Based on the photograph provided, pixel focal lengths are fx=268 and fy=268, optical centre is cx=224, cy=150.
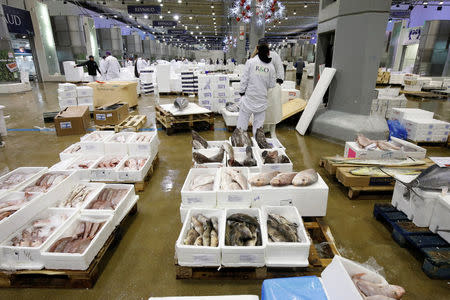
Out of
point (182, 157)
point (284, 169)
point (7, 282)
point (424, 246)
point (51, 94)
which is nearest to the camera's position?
point (7, 282)

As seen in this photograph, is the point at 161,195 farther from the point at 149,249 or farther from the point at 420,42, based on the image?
the point at 420,42

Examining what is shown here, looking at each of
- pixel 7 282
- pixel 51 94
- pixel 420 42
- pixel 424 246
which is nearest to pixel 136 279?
pixel 7 282

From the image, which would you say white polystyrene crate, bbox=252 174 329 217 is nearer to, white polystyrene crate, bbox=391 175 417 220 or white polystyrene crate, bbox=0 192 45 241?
white polystyrene crate, bbox=391 175 417 220

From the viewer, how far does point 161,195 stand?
400 cm

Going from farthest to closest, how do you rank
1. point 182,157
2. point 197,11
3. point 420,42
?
point 197,11 < point 420,42 < point 182,157

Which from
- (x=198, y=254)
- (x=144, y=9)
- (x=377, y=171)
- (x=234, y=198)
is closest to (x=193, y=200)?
(x=234, y=198)

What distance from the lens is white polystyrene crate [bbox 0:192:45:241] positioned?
2477 mm

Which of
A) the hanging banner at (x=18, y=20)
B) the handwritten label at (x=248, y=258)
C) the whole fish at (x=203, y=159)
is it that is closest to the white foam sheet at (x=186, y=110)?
the whole fish at (x=203, y=159)

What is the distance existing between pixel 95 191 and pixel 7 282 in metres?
1.15

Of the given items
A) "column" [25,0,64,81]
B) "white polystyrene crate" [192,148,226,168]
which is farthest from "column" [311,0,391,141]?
"column" [25,0,64,81]

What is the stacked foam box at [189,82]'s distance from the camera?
1159 centimetres

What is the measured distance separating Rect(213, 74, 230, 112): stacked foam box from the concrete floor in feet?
9.68

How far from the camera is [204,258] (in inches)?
92.6

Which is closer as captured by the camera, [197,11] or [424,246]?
[424,246]
